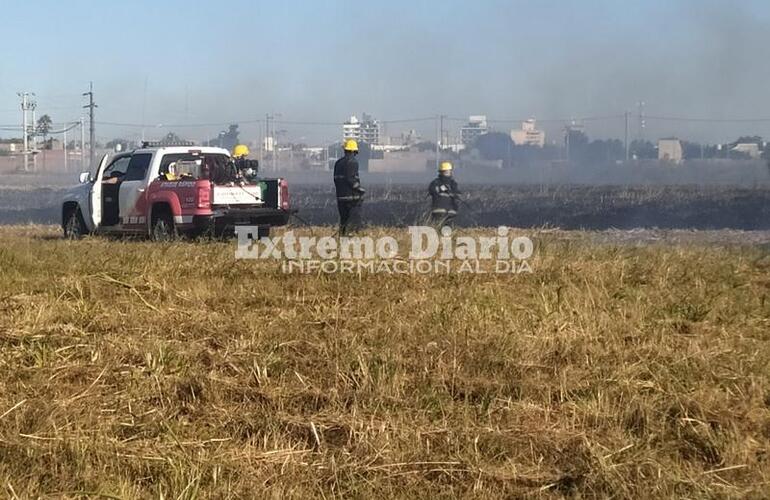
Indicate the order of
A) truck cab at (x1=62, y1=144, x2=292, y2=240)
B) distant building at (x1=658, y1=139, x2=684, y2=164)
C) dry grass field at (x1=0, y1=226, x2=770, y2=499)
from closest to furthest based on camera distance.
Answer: dry grass field at (x1=0, y1=226, x2=770, y2=499), truck cab at (x1=62, y1=144, x2=292, y2=240), distant building at (x1=658, y1=139, x2=684, y2=164)

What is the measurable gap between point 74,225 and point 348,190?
16.9 feet

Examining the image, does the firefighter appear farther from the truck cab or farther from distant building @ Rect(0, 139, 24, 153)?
distant building @ Rect(0, 139, 24, 153)

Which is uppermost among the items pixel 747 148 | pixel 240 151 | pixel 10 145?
pixel 10 145

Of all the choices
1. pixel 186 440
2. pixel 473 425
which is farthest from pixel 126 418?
pixel 473 425

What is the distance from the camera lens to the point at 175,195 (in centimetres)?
1262

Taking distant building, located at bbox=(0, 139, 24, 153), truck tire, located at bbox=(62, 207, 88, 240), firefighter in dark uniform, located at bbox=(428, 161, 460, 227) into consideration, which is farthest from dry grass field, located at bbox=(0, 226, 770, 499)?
distant building, located at bbox=(0, 139, 24, 153)

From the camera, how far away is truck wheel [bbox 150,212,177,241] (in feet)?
41.5

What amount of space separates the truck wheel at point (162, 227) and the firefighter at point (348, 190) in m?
2.63

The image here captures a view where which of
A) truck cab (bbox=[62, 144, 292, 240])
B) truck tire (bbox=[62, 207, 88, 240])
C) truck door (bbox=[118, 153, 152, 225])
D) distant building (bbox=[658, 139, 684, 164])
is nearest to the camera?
truck cab (bbox=[62, 144, 292, 240])

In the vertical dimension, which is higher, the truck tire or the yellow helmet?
the yellow helmet

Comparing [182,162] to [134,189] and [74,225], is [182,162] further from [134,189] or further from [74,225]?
[74,225]

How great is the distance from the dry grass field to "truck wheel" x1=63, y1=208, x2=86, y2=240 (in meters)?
6.92

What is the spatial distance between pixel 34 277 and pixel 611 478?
233 inches

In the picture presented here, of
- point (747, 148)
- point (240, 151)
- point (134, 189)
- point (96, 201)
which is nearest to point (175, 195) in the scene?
point (134, 189)
